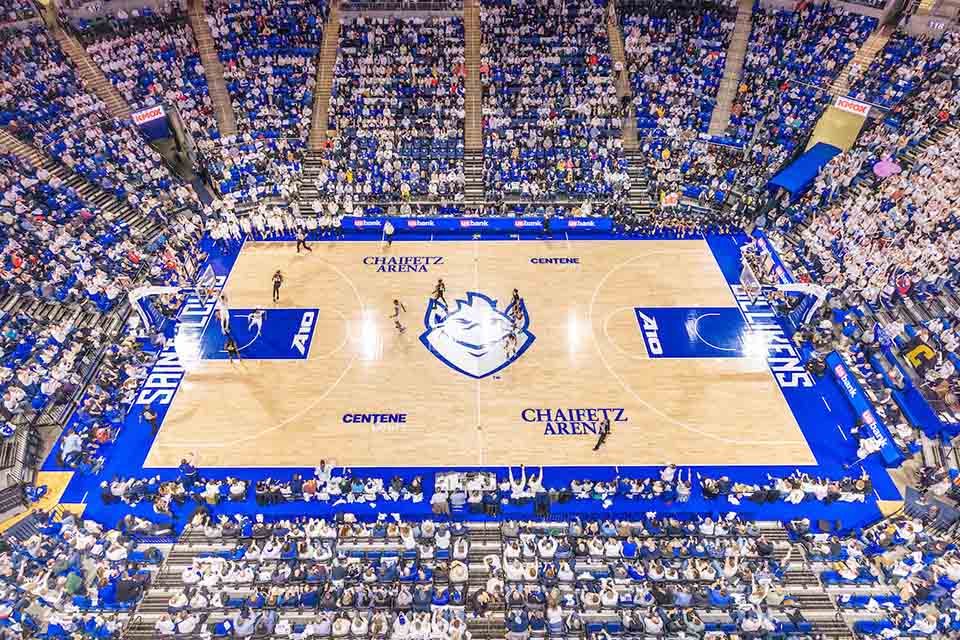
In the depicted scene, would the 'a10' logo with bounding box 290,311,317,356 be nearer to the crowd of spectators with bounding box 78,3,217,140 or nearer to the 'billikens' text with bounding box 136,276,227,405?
the 'billikens' text with bounding box 136,276,227,405

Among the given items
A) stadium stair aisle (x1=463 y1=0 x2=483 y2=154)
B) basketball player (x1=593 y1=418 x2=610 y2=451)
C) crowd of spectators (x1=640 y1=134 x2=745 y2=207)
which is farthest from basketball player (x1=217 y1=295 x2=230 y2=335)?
crowd of spectators (x1=640 y1=134 x2=745 y2=207)

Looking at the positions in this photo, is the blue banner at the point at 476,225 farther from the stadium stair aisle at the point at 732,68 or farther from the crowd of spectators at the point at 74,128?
the stadium stair aisle at the point at 732,68

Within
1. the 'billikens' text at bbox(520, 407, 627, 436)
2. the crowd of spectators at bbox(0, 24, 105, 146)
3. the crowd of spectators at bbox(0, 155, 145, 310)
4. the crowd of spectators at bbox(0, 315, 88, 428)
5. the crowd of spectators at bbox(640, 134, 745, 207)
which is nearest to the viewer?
the crowd of spectators at bbox(0, 315, 88, 428)

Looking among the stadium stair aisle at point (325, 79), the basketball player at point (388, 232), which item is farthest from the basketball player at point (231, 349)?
the stadium stair aisle at point (325, 79)

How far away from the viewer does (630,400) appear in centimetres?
2356

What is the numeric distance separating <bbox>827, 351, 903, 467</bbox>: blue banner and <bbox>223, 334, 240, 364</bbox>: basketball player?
2691cm

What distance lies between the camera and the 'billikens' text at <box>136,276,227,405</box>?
23484 millimetres

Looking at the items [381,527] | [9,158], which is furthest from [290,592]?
[9,158]

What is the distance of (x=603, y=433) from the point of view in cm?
2108

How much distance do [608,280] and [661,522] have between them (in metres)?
14.3

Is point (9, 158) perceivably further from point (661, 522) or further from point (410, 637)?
point (661, 522)

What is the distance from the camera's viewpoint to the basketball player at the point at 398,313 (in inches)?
1043

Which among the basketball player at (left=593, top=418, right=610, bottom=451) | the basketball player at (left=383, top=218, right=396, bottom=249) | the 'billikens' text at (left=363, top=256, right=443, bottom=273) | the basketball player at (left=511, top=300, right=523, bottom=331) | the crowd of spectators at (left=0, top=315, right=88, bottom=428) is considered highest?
the basketball player at (left=383, top=218, right=396, bottom=249)

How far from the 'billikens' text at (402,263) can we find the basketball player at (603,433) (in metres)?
13.5
